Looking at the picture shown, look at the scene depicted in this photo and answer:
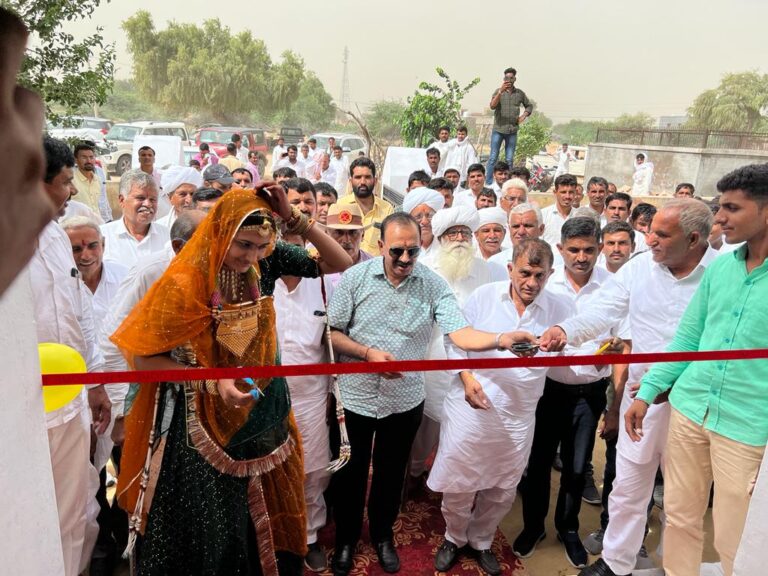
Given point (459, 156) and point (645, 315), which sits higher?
point (459, 156)

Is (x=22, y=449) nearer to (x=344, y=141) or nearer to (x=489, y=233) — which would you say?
(x=489, y=233)

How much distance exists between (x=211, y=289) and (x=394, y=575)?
6.47 ft

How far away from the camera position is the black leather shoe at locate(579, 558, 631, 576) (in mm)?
2992

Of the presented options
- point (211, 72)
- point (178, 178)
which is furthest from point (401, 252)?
point (211, 72)

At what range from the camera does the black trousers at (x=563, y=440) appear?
3.24 metres

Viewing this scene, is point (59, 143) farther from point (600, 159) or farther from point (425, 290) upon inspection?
point (600, 159)

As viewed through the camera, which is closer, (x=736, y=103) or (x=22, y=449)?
(x=22, y=449)

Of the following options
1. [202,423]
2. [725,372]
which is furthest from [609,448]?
[202,423]

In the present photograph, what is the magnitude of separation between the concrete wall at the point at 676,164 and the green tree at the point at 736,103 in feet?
45.4

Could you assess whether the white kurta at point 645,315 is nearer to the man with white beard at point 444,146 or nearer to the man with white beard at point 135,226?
the man with white beard at point 135,226

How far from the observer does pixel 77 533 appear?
8.07ft

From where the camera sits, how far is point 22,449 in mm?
1453

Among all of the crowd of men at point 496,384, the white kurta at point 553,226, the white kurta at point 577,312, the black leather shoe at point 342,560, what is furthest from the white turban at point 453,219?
the white kurta at point 553,226

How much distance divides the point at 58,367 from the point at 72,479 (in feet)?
2.10
